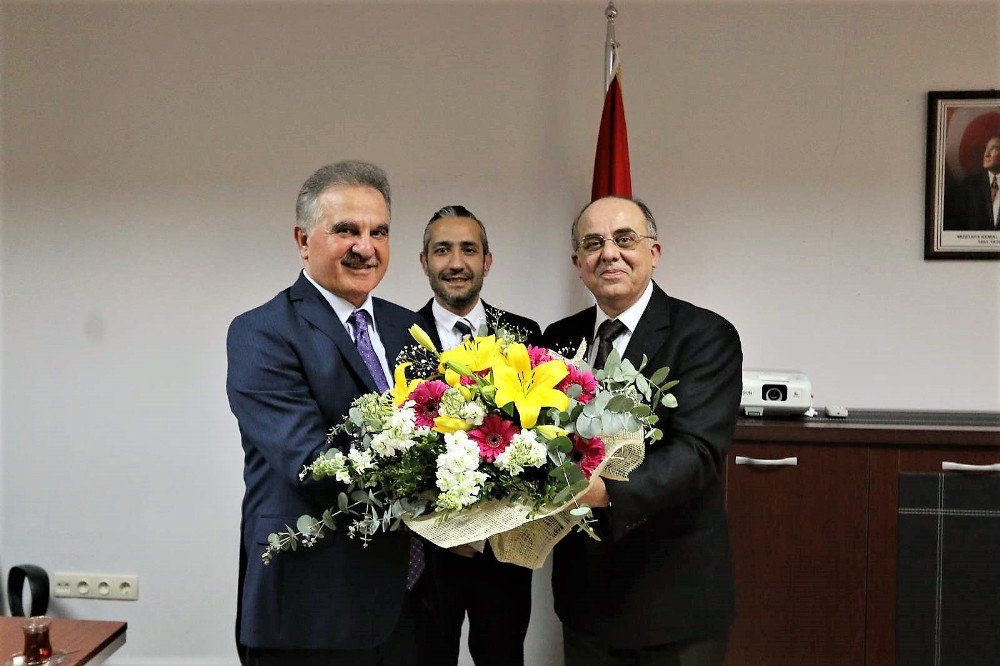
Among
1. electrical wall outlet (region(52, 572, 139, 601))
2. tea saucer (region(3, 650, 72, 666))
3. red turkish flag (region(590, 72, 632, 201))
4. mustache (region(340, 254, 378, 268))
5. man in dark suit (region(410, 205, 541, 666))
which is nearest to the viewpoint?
mustache (region(340, 254, 378, 268))

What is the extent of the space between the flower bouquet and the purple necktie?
0.26 meters

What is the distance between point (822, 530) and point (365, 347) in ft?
5.27

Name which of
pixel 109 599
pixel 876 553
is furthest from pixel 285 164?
pixel 876 553

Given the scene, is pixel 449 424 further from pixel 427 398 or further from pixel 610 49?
pixel 610 49

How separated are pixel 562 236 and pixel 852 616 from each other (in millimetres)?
1665

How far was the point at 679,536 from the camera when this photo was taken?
6.03 ft

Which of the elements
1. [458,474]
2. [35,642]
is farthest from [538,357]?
[35,642]

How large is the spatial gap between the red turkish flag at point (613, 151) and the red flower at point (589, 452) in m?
1.47

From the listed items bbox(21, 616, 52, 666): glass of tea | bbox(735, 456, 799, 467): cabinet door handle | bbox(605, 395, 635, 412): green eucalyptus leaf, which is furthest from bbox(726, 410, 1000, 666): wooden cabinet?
bbox(21, 616, 52, 666): glass of tea

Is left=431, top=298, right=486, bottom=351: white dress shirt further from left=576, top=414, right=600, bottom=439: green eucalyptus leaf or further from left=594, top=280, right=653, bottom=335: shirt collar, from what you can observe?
left=576, top=414, right=600, bottom=439: green eucalyptus leaf

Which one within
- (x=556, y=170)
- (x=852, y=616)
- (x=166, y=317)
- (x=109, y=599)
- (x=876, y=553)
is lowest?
(x=109, y=599)

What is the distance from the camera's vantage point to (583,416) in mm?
1413

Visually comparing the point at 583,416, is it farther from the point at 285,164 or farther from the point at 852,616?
the point at 285,164

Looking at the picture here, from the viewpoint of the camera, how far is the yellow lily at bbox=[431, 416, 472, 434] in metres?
1.40
